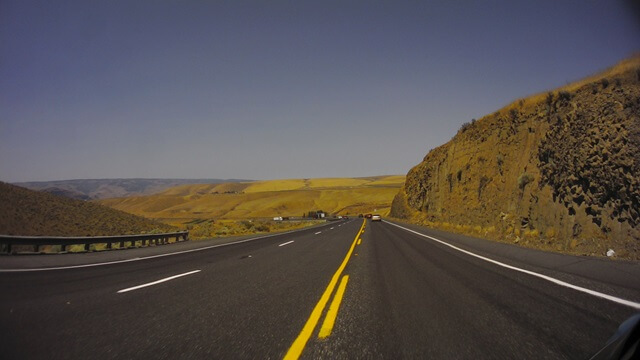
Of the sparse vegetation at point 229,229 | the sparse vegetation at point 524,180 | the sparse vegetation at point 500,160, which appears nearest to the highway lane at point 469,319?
the sparse vegetation at point 524,180

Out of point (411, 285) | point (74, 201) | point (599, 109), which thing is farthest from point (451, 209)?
point (74, 201)

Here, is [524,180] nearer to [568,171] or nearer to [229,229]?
[568,171]

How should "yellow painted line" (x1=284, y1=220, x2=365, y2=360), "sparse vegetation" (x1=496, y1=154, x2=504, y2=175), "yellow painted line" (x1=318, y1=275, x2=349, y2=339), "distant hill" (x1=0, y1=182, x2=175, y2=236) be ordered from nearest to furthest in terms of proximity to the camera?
"yellow painted line" (x1=284, y1=220, x2=365, y2=360) < "yellow painted line" (x1=318, y1=275, x2=349, y2=339) < "distant hill" (x1=0, y1=182, x2=175, y2=236) < "sparse vegetation" (x1=496, y1=154, x2=504, y2=175)

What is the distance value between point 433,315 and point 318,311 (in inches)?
64.2

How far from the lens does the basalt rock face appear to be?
1318cm

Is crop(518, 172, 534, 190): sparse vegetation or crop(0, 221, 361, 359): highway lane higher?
crop(518, 172, 534, 190): sparse vegetation

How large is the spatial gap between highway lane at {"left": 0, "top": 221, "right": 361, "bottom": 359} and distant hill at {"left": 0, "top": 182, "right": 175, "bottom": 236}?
75.7 feet

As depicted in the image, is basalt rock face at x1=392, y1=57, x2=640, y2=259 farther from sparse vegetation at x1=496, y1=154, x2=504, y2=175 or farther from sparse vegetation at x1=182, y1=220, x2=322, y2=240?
sparse vegetation at x1=182, y1=220, x2=322, y2=240

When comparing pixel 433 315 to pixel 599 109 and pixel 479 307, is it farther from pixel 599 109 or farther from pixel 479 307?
pixel 599 109

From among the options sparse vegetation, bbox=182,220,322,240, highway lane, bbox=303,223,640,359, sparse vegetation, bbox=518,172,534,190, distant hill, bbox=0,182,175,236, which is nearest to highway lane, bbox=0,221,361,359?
highway lane, bbox=303,223,640,359

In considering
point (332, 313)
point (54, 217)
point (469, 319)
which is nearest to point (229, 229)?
point (54, 217)

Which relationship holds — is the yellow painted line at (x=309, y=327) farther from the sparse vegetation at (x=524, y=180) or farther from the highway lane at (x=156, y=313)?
the sparse vegetation at (x=524, y=180)

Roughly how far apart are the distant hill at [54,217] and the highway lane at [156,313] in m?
23.1

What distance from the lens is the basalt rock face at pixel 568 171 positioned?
43.2 ft
